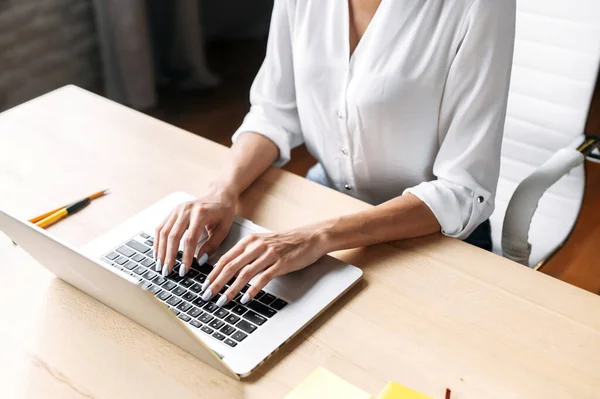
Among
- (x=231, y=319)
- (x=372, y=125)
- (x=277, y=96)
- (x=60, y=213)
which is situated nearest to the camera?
(x=231, y=319)

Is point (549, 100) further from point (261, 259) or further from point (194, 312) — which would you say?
point (194, 312)

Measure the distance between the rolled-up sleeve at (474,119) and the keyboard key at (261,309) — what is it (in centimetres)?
30

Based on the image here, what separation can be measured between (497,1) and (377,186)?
0.38 meters

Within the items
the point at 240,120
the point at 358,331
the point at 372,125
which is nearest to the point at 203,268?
the point at 358,331

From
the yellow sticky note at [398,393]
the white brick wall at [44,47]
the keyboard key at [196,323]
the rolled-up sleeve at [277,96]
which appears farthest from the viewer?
the white brick wall at [44,47]

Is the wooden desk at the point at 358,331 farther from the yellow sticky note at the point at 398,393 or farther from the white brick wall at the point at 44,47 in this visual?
the white brick wall at the point at 44,47

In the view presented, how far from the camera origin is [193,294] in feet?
2.93

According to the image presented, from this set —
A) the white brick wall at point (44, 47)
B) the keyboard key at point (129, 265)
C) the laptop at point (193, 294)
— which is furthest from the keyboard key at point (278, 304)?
the white brick wall at point (44, 47)

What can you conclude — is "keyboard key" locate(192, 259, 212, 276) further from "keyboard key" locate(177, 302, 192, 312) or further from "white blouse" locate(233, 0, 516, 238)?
"white blouse" locate(233, 0, 516, 238)

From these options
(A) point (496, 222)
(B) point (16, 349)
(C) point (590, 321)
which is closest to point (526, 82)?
(A) point (496, 222)

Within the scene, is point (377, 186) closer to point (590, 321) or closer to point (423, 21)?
point (423, 21)

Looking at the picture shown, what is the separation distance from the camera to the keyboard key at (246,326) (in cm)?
83

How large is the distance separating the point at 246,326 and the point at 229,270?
9cm

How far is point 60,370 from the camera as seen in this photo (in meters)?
0.81
